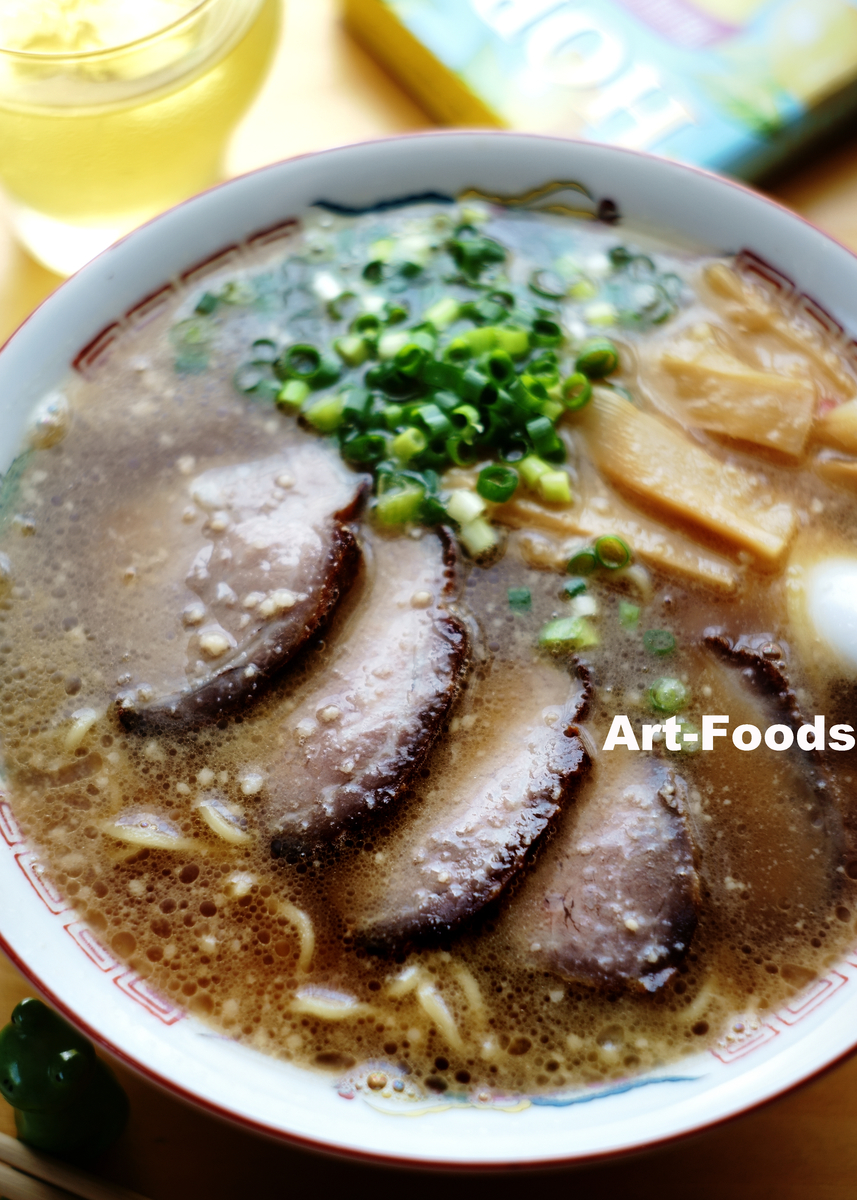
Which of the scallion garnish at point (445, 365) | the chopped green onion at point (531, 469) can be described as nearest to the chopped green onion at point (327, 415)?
the scallion garnish at point (445, 365)

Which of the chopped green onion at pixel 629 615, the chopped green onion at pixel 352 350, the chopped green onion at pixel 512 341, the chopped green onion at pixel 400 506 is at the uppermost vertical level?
the chopped green onion at pixel 352 350

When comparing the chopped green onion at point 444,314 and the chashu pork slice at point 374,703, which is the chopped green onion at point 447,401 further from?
the chashu pork slice at point 374,703

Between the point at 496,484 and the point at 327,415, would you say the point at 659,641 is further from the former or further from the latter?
the point at 327,415

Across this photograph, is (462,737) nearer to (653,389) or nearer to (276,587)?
(276,587)

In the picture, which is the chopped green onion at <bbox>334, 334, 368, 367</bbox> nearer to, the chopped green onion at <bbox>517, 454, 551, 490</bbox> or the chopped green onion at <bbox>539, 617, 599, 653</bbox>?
the chopped green onion at <bbox>517, 454, 551, 490</bbox>

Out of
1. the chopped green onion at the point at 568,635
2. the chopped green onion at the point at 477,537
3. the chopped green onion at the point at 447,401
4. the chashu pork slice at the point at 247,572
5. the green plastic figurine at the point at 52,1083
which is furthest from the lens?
the chopped green onion at the point at 447,401
